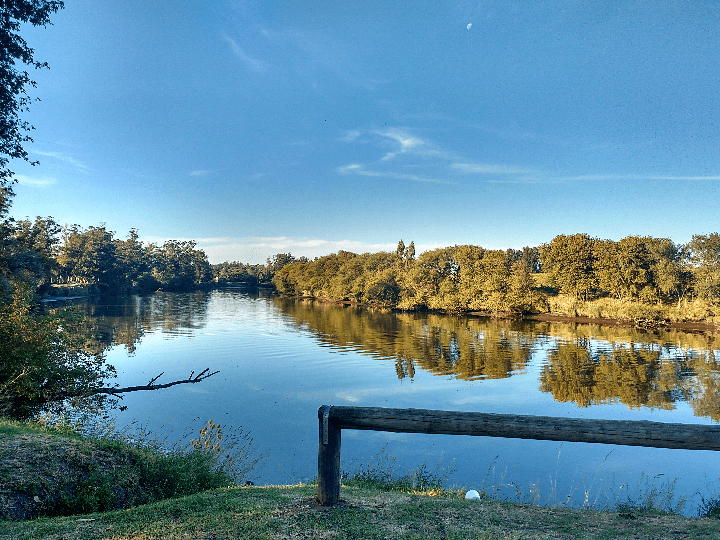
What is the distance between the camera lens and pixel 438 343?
40312 millimetres

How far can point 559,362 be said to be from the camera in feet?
100

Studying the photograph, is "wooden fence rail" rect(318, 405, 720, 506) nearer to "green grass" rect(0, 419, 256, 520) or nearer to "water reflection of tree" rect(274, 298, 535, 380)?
"green grass" rect(0, 419, 256, 520)

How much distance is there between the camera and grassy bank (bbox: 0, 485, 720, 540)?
474cm

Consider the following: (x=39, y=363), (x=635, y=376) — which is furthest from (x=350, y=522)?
(x=635, y=376)

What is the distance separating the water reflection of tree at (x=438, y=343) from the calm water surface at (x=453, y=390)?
0.23 metres

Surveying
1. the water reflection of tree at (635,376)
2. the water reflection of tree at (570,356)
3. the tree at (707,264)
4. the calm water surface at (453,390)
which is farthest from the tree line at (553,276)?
the water reflection of tree at (635,376)

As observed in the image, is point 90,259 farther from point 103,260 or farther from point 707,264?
point 707,264

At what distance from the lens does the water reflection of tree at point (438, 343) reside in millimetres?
29547

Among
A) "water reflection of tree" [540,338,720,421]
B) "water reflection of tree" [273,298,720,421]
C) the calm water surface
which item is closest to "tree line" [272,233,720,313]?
"water reflection of tree" [273,298,720,421]

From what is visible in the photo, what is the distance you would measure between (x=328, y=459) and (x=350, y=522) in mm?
746

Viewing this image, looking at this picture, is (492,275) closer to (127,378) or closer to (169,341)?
(169,341)

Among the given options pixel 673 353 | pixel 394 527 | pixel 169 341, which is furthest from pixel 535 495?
pixel 169 341

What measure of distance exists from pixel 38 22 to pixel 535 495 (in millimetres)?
23411

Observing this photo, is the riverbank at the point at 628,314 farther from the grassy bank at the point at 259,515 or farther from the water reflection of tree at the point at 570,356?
the grassy bank at the point at 259,515
